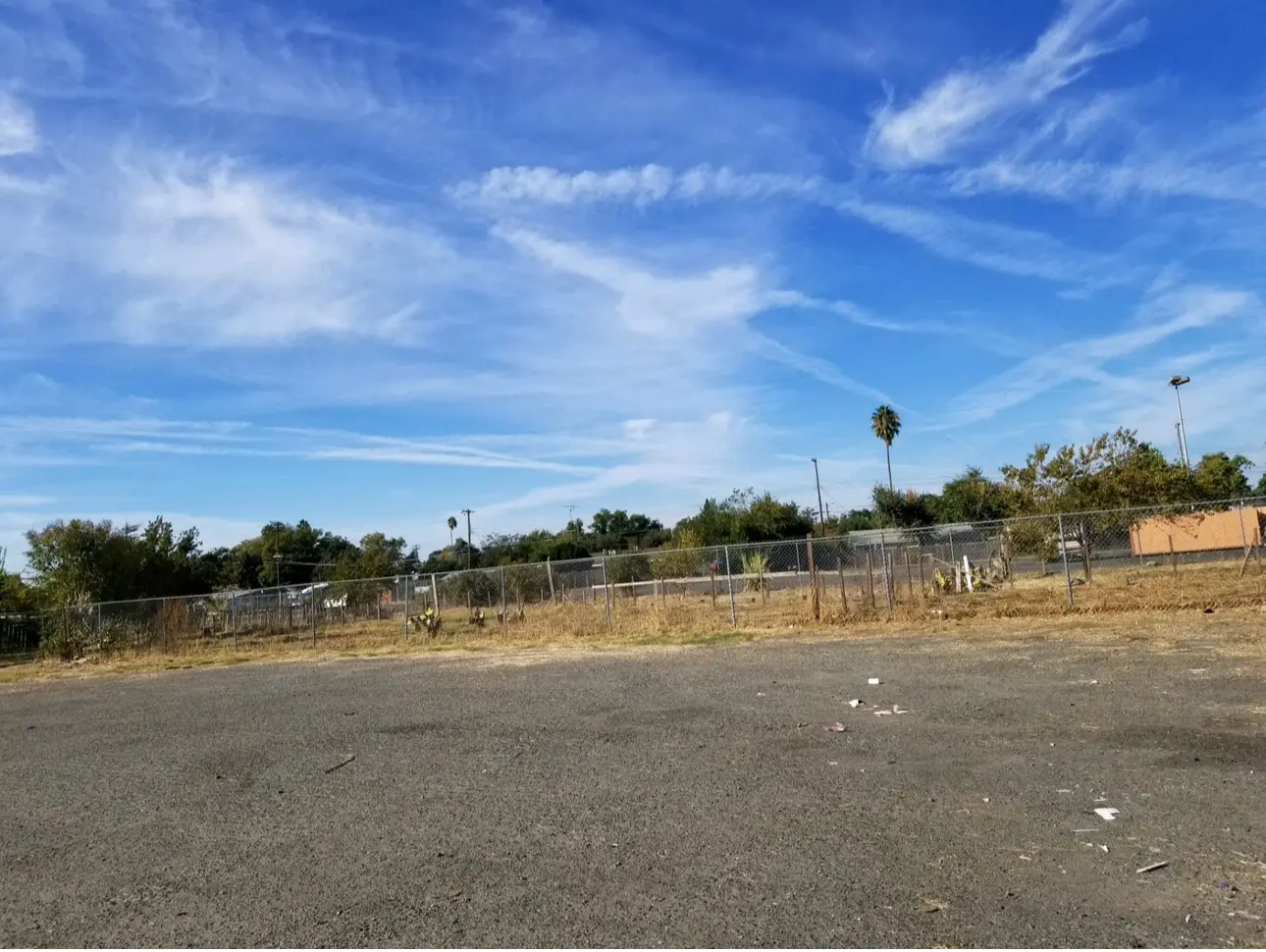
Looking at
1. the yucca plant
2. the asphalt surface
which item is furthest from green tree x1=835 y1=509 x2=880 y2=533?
the asphalt surface

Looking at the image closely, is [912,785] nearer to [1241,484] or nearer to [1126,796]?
[1126,796]

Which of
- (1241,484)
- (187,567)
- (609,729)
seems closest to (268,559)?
(187,567)

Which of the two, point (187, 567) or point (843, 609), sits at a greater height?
point (187, 567)

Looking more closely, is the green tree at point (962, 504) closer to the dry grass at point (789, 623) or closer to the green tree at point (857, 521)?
the green tree at point (857, 521)

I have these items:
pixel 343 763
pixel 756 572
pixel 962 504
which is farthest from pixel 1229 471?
pixel 343 763

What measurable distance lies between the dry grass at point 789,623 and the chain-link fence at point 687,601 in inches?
3.4

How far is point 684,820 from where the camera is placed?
5574 millimetres

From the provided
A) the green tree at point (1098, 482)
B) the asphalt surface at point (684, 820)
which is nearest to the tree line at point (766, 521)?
the green tree at point (1098, 482)

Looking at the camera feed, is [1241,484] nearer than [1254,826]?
No

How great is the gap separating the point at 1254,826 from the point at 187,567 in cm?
4259

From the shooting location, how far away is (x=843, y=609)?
17.9m

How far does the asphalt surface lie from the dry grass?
16.3 ft

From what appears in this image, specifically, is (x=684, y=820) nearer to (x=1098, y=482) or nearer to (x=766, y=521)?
(x=1098, y=482)

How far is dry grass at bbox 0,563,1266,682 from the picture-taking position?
15.6m
